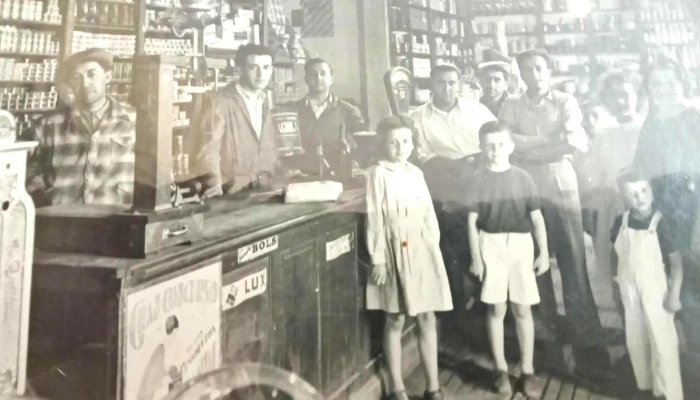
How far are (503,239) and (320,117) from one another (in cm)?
48

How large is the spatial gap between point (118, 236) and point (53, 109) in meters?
0.36

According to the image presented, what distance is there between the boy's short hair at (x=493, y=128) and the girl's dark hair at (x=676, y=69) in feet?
1.00

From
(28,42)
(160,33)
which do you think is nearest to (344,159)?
(160,33)

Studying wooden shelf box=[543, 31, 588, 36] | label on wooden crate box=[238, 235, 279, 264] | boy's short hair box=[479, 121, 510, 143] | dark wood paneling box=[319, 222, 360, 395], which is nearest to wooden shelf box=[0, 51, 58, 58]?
label on wooden crate box=[238, 235, 279, 264]

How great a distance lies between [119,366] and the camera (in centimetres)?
83

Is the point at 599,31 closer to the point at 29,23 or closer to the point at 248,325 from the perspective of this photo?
the point at 248,325

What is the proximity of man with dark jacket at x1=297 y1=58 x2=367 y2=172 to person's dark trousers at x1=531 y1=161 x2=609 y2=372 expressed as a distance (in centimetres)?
43

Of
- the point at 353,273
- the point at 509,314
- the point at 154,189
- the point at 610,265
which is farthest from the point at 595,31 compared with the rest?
the point at 154,189

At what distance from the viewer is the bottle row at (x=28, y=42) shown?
120cm

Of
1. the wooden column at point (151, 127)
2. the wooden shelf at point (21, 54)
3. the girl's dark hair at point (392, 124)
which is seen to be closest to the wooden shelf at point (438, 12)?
the girl's dark hair at point (392, 124)

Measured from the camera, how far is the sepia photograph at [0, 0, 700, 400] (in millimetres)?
1108

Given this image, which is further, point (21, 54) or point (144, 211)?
point (21, 54)

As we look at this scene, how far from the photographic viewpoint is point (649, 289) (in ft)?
3.72

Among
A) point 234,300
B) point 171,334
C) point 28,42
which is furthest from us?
point 28,42
